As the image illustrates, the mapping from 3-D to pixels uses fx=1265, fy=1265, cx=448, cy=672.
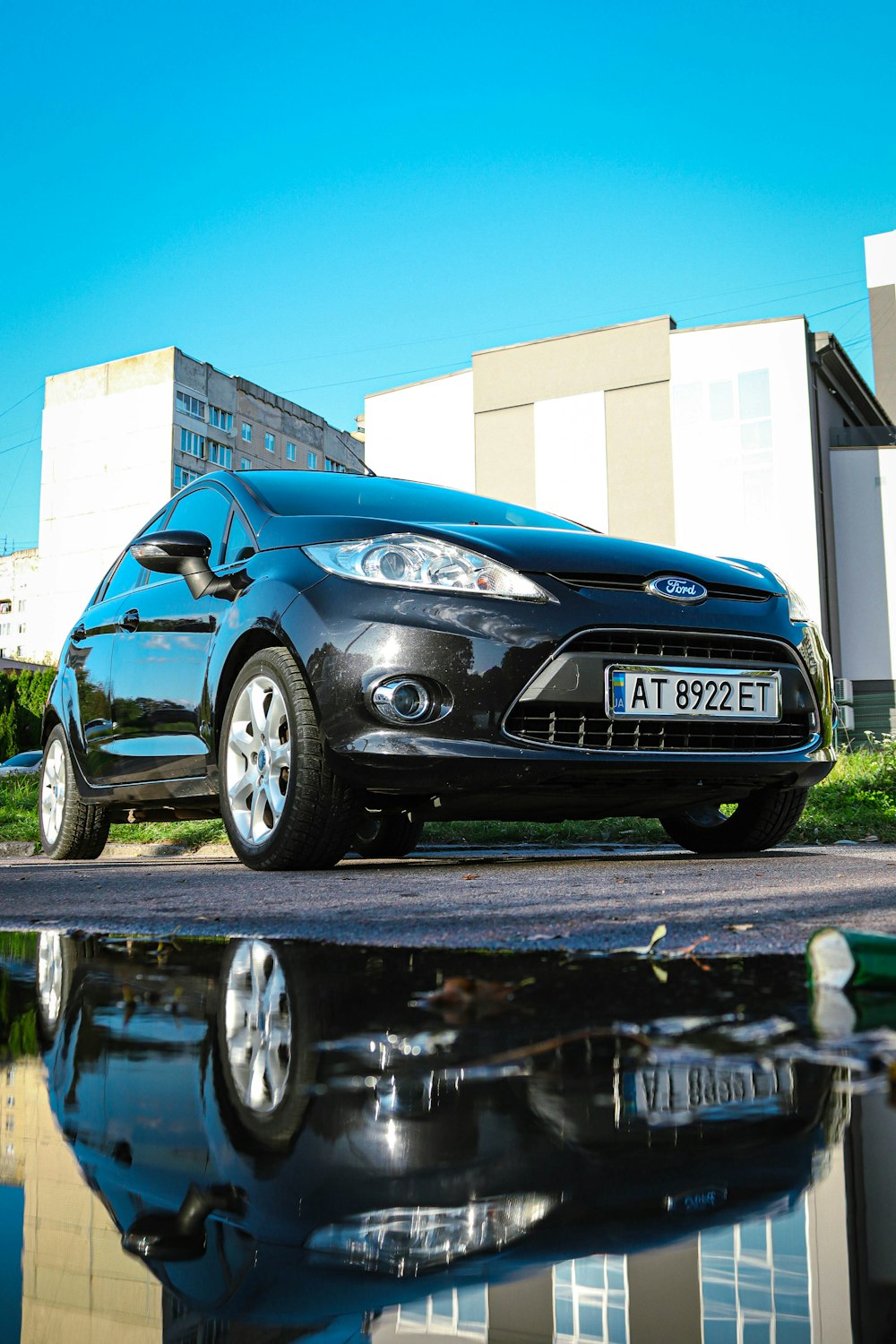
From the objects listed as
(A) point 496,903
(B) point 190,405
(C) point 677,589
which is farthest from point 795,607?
(B) point 190,405

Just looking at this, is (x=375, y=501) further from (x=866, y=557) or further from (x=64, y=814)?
(x=866, y=557)

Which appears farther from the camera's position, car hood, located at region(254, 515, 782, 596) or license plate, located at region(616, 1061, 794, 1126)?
car hood, located at region(254, 515, 782, 596)

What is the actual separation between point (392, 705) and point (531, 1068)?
8.33ft

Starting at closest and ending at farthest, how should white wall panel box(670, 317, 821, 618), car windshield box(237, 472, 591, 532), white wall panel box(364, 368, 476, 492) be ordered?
car windshield box(237, 472, 591, 532)
white wall panel box(670, 317, 821, 618)
white wall panel box(364, 368, 476, 492)

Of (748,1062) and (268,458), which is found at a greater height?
(268,458)

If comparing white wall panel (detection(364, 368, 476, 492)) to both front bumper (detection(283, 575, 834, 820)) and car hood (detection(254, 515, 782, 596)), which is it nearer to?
car hood (detection(254, 515, 782, 596))

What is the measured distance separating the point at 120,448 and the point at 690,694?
69.6 meters

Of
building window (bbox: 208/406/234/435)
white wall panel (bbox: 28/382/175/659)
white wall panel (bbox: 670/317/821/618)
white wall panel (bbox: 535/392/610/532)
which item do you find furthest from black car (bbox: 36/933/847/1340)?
building window (bbox: 208/406/234/435)

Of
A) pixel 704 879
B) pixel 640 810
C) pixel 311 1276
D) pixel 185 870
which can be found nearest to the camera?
pixel 311 1276

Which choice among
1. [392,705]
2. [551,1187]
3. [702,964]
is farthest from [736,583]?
[551,1187]

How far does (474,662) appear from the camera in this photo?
12.3 ft

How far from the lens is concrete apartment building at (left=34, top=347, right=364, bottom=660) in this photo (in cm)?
6819

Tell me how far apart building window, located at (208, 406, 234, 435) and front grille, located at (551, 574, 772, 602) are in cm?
6906

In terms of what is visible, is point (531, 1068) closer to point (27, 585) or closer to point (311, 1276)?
point (311, 1276)
